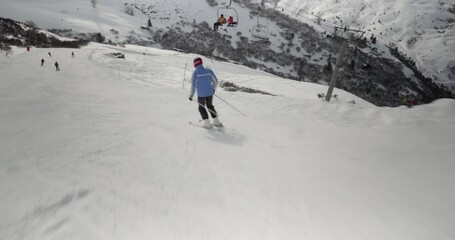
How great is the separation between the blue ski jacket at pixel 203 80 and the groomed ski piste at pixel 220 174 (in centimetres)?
115

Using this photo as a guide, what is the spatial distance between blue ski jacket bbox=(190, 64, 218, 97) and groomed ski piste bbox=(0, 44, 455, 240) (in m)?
1.15

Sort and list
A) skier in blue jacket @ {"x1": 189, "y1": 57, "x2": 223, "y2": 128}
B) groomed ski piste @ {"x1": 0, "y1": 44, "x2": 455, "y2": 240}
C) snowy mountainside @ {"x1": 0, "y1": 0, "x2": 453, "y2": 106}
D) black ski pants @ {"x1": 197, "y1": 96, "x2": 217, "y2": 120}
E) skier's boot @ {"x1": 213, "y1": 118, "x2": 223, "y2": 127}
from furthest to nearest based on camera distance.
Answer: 1. snowy mountainside @ {"x1": 0, "y1": 0, "x2": 453, "y2": 106}
2. skier's boot @ {"x1": 213, "y1": 118, "x2": 223, "y2": 127}
3. black ski pants @ {"x1": 197, "y1": 96, "x2": 217, "y2": 120}
4. skier in blue jacket @ {"x1": 189, "y1": 57, "x2": 223, "y2": 128}
5. groomed ski piste @ {"x1": 0, "y1": 44, "x2": 455, "y2": 240}

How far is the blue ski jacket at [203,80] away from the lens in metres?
Answer: 7.88

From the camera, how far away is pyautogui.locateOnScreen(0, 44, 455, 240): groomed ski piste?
12.5 feet

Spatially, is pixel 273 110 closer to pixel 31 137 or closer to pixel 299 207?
pixel 299 207

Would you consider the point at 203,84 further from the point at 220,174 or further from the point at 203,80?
the point at 220,174

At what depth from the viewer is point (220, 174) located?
5.32 metres

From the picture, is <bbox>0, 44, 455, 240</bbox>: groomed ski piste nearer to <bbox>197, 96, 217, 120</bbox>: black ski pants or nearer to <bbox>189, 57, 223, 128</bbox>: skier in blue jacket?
<bbox>197, 96, 217, 120</bbox>: black ski pants

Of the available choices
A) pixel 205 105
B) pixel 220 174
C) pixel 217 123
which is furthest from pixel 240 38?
pixel 220 174

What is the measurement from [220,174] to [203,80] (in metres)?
3.42

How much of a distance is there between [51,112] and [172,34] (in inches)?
4097

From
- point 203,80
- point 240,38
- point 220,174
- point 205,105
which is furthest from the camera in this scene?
point 240,38

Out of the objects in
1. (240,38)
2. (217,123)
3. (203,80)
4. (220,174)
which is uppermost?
(240,38)

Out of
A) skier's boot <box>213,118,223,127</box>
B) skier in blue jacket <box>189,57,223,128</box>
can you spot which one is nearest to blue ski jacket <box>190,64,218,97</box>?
skier in blue jacket <box>189,57,223,128</box>
